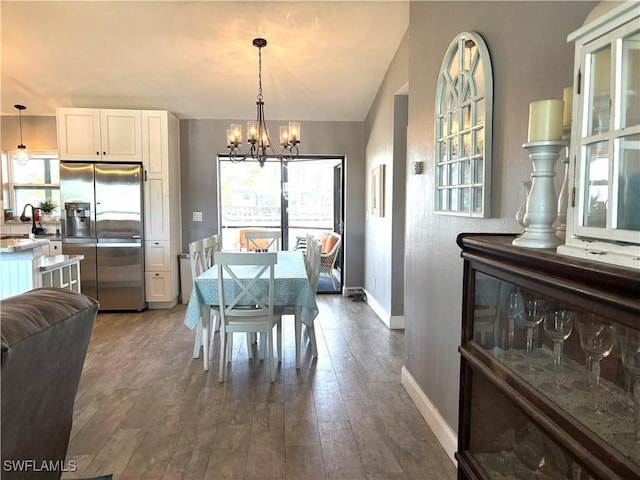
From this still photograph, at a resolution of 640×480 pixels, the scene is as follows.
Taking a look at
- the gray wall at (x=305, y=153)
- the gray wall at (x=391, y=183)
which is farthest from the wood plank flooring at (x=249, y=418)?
the gray wall at (x=305, y=153)

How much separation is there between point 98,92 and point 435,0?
409 cm

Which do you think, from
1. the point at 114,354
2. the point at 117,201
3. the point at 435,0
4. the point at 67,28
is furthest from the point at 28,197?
the point at 435,0

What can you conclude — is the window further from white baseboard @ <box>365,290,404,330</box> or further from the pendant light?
white baseboard @ <box>365,290,404,330</box>

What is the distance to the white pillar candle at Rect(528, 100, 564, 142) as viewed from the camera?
1062 millimetres

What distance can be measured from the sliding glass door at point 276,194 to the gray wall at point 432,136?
3.27m

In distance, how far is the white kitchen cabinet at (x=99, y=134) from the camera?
485cm

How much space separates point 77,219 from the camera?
4.84 meters

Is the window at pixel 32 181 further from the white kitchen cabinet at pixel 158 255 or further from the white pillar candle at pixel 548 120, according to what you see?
the white pillar candle at pixel 548 120

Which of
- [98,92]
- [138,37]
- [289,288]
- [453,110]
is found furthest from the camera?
[98,92]

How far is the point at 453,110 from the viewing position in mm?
2170

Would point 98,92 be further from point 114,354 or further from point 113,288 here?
point 114,354

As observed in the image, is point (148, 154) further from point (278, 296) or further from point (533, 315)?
point (533, 315)

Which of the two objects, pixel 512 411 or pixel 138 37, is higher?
pixel 138 37

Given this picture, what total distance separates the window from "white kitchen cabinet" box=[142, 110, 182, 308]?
61.9 inches
